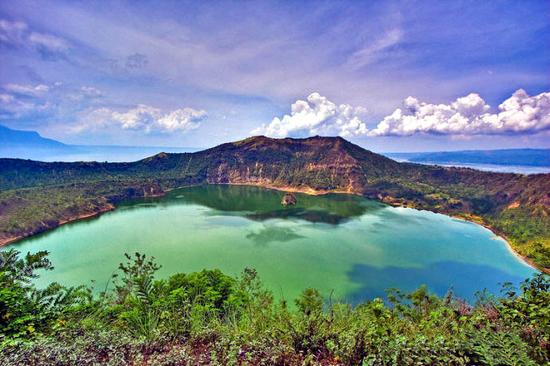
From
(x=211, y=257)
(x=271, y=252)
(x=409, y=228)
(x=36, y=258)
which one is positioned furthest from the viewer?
(x=409, y=228)

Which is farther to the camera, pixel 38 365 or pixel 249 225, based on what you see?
pixel 249 225

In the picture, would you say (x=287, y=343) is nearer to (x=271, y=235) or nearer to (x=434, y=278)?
(x=434, y=278)

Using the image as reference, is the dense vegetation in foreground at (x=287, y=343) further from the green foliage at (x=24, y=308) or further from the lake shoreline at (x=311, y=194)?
the lake shoreline at (x=311, y=194)

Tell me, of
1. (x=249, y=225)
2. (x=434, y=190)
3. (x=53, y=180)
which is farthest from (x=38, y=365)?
(x=53, y=180)

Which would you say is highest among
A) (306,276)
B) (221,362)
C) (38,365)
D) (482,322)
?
(38,365)

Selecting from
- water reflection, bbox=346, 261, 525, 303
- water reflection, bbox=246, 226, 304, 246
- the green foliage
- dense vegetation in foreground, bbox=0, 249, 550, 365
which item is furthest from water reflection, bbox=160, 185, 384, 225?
dense vegetation in foreground, bbox=0, 249, 550, 365

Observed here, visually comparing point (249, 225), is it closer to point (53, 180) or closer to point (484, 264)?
point (484, 264)
